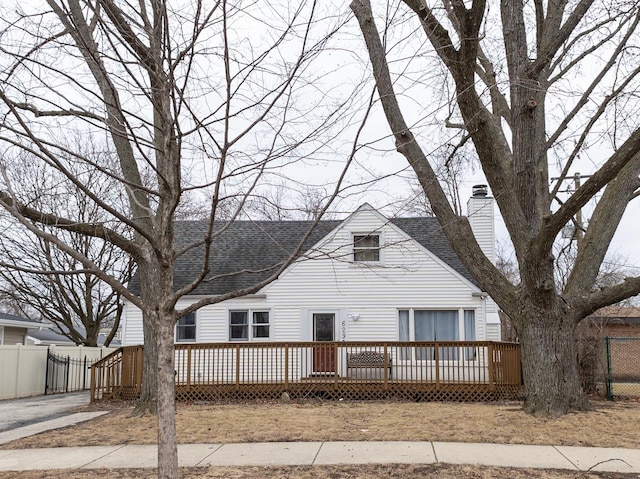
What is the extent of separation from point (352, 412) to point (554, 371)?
12.5 ft

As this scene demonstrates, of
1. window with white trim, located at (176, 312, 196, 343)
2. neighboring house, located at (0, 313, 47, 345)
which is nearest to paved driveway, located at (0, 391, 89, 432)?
window with white trim, located at (176, 312, 196, 343)

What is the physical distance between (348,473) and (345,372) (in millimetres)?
8588

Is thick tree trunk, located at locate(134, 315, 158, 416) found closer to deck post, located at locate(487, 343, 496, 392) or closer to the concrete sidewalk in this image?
the concrete sidewalk

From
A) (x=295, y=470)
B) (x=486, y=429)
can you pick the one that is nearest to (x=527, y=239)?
(x=486, y=429)

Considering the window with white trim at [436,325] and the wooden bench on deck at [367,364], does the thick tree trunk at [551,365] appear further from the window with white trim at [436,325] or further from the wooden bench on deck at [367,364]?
the window with white trim at [436,325]

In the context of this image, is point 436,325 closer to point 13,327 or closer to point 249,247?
point 249,247

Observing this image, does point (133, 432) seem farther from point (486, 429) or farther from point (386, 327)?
point (386, 327)

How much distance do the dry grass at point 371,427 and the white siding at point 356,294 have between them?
188 inches

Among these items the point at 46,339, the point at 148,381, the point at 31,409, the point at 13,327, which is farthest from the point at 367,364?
the point at 46,339

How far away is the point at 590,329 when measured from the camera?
15.2 meters

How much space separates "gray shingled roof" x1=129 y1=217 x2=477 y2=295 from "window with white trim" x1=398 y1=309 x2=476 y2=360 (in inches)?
60.7

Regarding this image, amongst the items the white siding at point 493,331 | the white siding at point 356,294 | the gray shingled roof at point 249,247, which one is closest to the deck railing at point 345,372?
the white siding at point 356,294

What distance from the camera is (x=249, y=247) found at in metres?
20.4

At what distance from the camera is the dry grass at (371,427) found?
8.94 metres
